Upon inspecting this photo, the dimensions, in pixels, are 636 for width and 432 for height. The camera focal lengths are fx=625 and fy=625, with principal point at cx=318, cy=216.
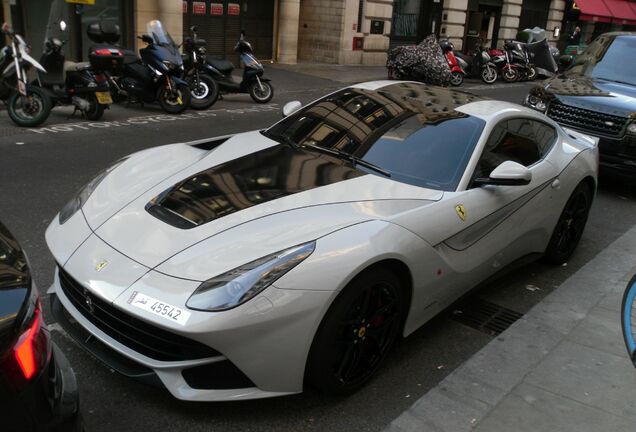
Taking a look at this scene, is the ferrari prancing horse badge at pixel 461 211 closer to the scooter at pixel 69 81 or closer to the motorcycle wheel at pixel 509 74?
the scooter at pixel 69 81

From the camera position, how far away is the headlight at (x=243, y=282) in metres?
2.68

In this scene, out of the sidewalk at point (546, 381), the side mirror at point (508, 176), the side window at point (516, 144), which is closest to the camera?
the sidewalk at point (546, 381)

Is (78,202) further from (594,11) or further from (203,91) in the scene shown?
(594,11)

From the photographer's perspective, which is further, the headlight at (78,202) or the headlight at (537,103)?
the headlight at (537,103)

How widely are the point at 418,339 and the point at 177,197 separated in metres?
1.72

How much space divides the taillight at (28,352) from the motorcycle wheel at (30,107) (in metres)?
7.75


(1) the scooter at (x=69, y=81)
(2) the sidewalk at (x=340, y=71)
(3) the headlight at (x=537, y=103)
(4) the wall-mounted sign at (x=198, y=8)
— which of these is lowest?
(2) the sidewalk at (x=340, y=71)

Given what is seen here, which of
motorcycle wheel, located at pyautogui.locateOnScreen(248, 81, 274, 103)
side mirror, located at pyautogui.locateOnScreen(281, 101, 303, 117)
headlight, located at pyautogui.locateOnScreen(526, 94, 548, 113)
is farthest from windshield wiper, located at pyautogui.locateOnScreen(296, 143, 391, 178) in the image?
motorcycle wheel, located at pyautogui.locateOnScreen(248, 81, 274, 103)

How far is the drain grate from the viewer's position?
416 cm

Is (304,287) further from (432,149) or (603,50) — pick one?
(603,50)

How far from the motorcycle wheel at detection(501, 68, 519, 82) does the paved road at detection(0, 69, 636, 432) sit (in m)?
12.5

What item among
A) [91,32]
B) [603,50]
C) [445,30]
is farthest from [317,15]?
[603,50]

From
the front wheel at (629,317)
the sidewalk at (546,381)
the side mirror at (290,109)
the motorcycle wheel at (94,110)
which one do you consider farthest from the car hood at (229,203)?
the motorcycle wheel at (94,110)

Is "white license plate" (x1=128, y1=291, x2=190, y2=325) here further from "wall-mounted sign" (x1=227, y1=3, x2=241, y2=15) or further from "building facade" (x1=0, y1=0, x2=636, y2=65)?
"wall-mounted sign" (x1=227, y1=3, x2=241, y2=15)
